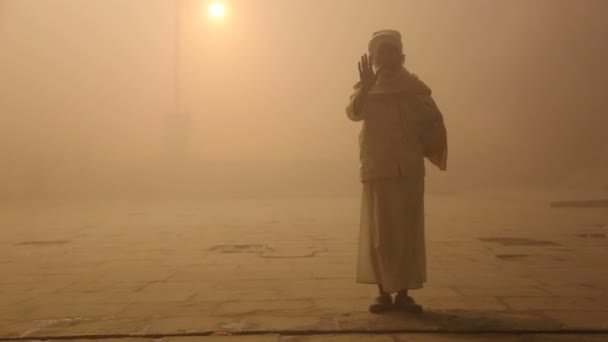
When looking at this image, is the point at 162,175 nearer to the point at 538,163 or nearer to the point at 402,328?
the point at 538,163

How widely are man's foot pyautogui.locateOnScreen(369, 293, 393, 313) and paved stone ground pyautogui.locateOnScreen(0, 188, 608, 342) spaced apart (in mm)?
77

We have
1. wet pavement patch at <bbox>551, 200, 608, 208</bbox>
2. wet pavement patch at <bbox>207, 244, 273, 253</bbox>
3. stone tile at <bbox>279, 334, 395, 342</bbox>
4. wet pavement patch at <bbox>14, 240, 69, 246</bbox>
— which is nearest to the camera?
stone tile at <bbox>279, 334, 395, 342</bbox>

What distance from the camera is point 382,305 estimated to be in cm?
348

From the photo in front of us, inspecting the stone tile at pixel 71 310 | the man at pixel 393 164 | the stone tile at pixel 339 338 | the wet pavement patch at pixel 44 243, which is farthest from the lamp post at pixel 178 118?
the stone tile at pixel 339 338

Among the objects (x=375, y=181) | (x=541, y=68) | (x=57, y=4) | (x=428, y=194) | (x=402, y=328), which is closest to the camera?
(x=402, y=328)

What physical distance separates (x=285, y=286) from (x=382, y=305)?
1157mm

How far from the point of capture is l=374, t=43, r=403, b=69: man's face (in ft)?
12.0

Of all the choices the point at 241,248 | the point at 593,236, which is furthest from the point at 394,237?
the point at 593,236

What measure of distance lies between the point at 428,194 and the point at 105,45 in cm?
1517

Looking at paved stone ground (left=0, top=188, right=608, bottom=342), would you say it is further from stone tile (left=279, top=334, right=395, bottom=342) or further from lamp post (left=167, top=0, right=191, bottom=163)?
lamp post (left=167, top=0, right=191, bottom=163)

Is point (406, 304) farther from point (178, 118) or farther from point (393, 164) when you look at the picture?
point (178, 118)

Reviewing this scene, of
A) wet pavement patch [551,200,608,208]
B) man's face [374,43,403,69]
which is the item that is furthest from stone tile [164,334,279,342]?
wet pavement patch [551,200,608,208]

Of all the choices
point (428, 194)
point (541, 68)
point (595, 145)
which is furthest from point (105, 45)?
point (595, 145)

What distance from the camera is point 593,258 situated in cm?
569
